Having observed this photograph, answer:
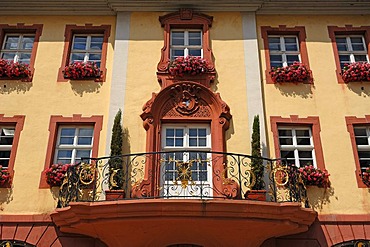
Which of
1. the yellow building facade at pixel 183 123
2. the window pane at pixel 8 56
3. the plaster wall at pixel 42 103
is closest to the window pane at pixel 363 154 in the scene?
the yellow building facade at pixel 183 123

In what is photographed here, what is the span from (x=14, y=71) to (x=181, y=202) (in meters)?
6.46

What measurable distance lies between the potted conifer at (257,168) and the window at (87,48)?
4.98 metres

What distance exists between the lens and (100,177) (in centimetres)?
1054

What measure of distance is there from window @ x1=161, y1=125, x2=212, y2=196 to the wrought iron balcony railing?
24 millimetres

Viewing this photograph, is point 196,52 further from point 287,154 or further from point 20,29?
point 20,29

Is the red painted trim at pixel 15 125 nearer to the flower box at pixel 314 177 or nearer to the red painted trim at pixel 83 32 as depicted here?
the red painted trim at pixel 83 32

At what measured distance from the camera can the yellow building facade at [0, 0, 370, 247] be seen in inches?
376

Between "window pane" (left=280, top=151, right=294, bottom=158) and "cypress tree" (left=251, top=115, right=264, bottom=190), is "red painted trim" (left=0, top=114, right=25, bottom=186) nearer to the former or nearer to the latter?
"cypress tree" (left=251, top=115, right=264, bottom=190)

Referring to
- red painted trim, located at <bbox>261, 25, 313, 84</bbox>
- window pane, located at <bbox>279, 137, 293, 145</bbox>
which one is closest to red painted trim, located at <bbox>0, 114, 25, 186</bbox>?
window pane, located at <bbox>279, 137, 293, 145</bbox>

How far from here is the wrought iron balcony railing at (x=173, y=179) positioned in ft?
32.4

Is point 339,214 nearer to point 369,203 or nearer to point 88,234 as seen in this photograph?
point 369,203

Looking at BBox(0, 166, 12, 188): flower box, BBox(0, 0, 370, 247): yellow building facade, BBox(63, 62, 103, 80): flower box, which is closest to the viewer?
BBox(0, 0, 370, 247): yellow building facade

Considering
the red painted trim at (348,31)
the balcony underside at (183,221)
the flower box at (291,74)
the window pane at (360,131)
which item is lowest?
the balcony underside at (183,221)

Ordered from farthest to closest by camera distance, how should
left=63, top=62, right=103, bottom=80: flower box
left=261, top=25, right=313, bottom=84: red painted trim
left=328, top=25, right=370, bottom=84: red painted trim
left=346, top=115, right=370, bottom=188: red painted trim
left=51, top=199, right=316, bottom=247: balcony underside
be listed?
left=328, top=25, right=370, bottom=84: red painted trim < left=261, top=25, right=313, bottom=84: red painted trim < left=63, top=62, right=103, bottom=80: flower box < left=346, top=115, right=370, bottom=188: red painted trim < left=51, top=199, right=316, bottom=247: balcony underside
